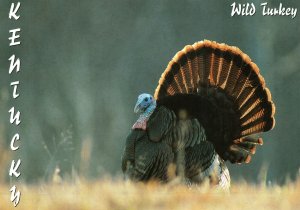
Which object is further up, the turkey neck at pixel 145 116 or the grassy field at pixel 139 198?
the turkey neck at pixel 145 116

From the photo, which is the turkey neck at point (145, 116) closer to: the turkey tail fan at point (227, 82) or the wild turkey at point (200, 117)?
the wild turkey at point (200, 117)

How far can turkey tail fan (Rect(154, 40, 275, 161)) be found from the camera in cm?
574

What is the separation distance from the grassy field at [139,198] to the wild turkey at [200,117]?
1.77ft

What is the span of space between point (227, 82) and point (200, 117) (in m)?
0.46

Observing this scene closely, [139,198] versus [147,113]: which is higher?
[147,113]

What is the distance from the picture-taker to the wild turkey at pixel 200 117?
5066mm

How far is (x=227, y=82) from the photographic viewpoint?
19.1 ft

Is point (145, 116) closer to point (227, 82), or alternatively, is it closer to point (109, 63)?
point (227, 82)

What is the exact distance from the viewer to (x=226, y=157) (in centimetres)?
581

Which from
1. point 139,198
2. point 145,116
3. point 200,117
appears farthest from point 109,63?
point 139,198

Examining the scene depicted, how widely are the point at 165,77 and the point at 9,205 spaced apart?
2058 mm

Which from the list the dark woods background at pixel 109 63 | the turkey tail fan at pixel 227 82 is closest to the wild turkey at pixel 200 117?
the turkey tail fan at pixel 227 82

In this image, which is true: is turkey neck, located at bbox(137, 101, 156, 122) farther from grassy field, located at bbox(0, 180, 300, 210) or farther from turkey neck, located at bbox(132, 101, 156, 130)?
grassy field, located at bbox(0, 180, 300, 210)

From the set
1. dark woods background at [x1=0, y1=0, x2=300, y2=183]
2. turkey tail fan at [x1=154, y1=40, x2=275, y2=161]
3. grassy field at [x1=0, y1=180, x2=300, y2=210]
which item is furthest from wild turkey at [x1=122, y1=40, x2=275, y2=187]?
dark woods background at [x1=0, y1=0, x2=300, y2=183]
